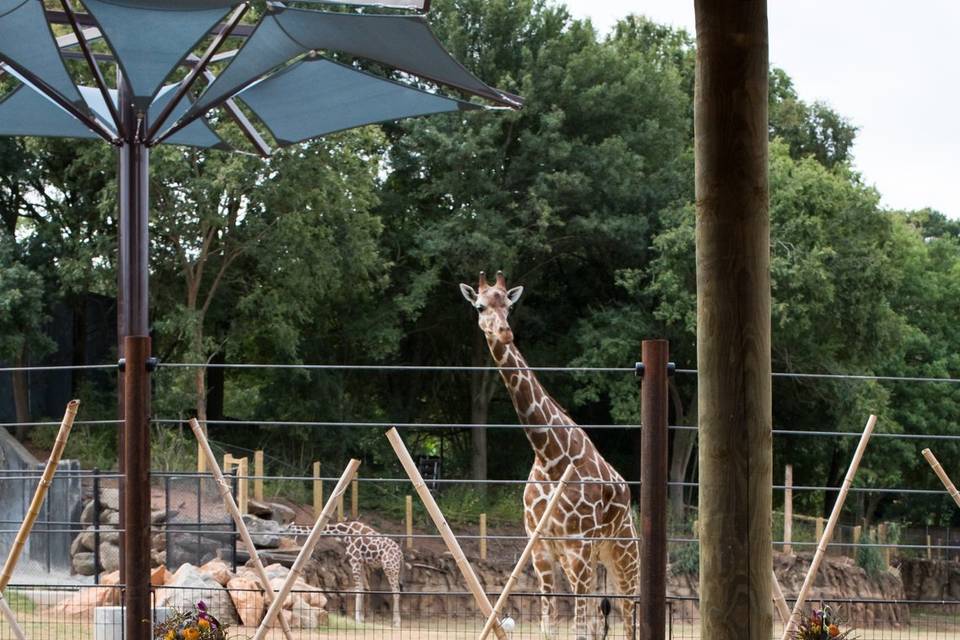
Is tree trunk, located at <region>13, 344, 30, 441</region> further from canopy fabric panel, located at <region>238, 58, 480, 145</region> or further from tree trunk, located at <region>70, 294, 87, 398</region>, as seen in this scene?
canopy fabric panel, located at <region>238, 58, 480, 145</region>

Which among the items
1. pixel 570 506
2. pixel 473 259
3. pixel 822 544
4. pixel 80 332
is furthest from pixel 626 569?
pixel 80 332

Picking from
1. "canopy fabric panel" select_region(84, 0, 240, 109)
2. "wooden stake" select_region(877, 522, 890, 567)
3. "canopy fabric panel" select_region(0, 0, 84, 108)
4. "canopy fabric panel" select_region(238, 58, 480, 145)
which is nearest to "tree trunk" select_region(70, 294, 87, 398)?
"canopy fabric panel" select_region(238, 58, 480, 145)

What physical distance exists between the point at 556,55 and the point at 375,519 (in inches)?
372

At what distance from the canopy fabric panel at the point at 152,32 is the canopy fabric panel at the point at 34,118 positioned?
2.24 meters

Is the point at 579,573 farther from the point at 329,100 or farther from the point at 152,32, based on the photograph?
the point at 152,32

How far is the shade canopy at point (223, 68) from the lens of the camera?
288 inches

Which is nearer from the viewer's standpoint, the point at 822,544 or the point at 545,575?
the point at 822,544

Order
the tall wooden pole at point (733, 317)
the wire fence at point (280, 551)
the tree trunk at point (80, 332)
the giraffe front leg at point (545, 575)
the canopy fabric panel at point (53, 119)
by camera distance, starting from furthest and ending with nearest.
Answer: the tree trunk at point (80, 332) → the canopy fabric panel at point (53, 119) → the giraffe front leg at point (545, 575) → the wire fence at point (280, 551) → the tall wooden pole at point (733, 317)

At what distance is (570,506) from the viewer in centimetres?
777

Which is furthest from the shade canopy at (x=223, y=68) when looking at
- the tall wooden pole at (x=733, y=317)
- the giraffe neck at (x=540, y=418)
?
the tall wooden pole at (x=733, y=317)

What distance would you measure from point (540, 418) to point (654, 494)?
404 cm

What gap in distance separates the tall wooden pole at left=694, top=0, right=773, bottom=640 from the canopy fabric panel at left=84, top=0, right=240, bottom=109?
539 cm

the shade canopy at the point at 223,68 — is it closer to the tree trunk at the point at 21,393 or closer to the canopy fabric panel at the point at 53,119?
the canopy fabric panel at the point at 53,119

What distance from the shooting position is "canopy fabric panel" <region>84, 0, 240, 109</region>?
7.19 m
